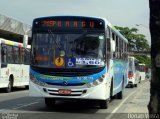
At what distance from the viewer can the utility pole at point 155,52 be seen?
4820 millimetres

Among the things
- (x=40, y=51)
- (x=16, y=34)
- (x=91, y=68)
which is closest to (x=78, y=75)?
(x=91, y=68)

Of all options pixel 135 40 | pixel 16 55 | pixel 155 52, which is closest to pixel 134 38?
pixel 135 40

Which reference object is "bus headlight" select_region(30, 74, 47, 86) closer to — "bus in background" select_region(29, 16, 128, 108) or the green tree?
"bus in background" select_region(29, 16, 128, 108)

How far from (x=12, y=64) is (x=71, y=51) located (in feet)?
41.9

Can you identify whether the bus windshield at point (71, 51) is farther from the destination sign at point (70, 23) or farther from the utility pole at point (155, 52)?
the utility pole at point (155, 52)

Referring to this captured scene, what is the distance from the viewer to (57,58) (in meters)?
14.7

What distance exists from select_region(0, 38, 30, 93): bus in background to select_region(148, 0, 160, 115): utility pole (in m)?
20.7

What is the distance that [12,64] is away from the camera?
88.1 ft

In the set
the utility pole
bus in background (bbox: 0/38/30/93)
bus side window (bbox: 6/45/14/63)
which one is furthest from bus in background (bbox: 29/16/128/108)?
bus side window (bbox: 6/45/14/63)

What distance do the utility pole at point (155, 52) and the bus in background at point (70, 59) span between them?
958 centimetres

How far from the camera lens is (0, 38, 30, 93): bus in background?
25.3 metres

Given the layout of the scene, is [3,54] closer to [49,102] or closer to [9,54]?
[9,54]

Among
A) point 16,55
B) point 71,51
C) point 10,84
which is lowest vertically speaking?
point 10,84

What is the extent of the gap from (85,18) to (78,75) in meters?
1.99
